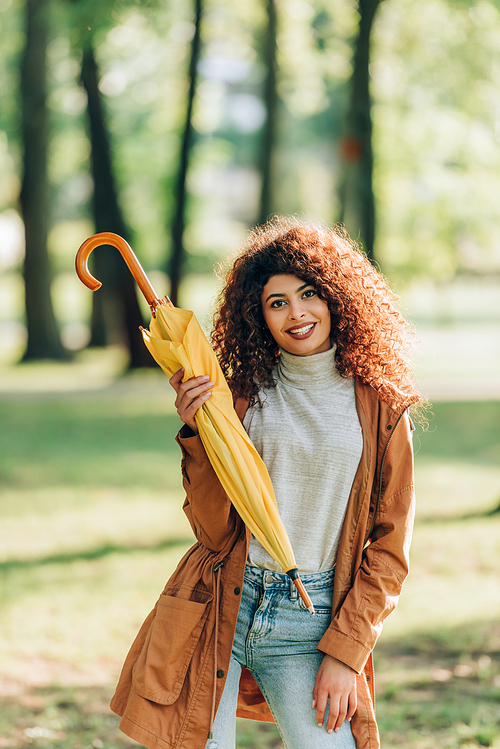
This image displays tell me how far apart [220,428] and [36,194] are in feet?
59.1

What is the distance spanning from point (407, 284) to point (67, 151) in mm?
12761

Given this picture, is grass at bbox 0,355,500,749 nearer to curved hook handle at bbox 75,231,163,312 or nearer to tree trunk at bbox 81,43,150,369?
curved hook handle at bbox 75,231,163,312

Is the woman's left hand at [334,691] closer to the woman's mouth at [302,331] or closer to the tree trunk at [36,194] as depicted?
the woman's mouth at [302,331]

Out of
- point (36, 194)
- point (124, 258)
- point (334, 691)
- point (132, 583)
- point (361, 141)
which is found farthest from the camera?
point (36, 194)

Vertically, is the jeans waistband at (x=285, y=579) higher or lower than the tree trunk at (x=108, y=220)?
lower

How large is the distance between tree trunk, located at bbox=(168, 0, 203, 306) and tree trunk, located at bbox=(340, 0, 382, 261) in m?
4.14

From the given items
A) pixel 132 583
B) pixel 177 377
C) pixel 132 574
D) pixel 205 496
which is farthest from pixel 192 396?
pixel 132 574

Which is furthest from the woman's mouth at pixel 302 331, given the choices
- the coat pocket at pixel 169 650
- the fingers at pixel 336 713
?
the fingers at pixel 336 713

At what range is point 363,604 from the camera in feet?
7.34

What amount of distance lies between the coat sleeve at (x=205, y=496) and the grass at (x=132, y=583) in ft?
6.07

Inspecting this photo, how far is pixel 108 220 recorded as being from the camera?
53.4 ft

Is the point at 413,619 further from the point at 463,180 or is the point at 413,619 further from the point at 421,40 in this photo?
the point at 463,180

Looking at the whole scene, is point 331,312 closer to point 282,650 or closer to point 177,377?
point 177,377

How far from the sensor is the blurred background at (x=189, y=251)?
15.2ft
